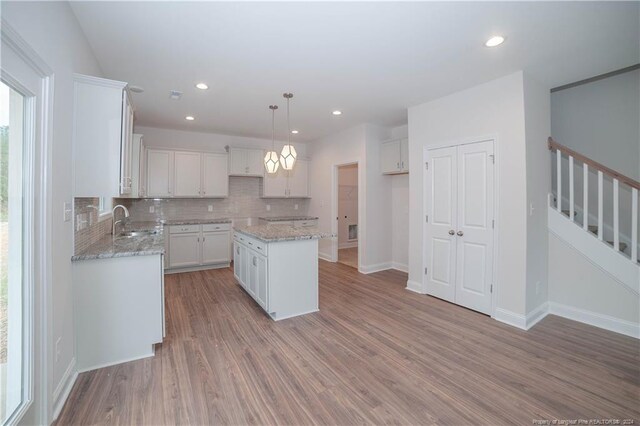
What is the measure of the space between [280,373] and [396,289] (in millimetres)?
2442

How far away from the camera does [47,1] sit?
5.33ft

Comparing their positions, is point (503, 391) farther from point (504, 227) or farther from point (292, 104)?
point (292, 104)

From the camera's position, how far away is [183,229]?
5.00m

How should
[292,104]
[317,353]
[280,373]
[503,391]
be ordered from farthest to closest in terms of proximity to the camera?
[292,104] → [317,353] → [280,373] → [503,391]

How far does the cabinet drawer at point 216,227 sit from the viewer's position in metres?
5.21

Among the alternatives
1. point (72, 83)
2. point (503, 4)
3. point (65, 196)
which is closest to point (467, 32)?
point (503, 4)

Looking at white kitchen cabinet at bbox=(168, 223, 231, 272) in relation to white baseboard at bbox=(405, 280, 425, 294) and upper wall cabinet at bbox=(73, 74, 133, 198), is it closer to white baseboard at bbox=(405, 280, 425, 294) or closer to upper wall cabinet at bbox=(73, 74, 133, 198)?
upper wall cabinet at bbox=(73, 74, 133, 198)

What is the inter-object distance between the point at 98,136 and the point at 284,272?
6.73 ft

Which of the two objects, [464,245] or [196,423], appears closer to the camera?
[196,423]

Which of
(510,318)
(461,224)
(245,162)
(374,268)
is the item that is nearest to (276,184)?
(245,162)

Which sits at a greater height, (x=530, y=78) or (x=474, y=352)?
(x=530, y=78)

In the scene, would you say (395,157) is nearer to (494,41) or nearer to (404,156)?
(404,156)

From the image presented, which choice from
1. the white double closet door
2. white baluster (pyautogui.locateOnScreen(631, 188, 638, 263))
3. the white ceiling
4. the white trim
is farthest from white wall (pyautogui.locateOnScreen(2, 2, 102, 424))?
white baluster (pyautogui.locateOnScreen(631, 188, 638, 263))

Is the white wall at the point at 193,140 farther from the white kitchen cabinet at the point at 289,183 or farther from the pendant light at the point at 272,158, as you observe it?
the pendant light at the point at 272,158
